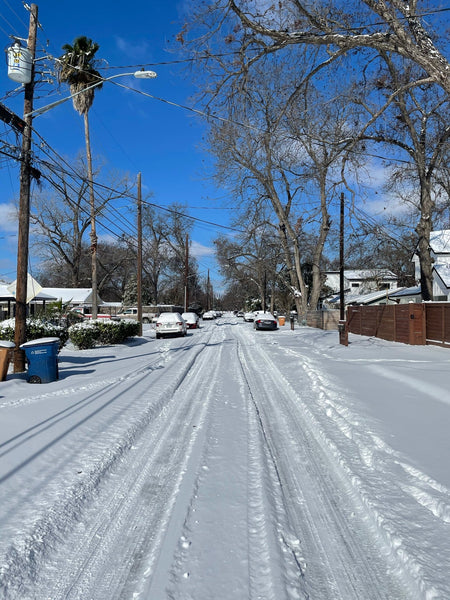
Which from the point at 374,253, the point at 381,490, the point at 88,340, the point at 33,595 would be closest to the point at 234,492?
the point at 381,490

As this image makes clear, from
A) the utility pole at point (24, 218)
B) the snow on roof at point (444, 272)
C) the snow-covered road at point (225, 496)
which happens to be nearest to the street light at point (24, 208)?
the utility pole at point (24, 218)

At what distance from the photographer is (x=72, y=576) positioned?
9.36 ft

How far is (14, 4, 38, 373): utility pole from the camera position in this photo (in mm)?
10992

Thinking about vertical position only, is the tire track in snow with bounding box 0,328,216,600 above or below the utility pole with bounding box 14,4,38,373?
below

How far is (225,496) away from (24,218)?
32.3ft

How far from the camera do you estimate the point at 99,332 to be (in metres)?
18.9

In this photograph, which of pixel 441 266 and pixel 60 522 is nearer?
pixel 60 522

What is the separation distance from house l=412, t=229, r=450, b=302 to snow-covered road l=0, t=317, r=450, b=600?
25407 millimetres

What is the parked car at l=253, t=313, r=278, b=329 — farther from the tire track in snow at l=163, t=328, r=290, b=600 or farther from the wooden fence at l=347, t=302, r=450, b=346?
the tire track in snow at l=163, t=328, r=290, b=600

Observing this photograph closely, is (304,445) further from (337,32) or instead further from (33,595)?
(337,32)

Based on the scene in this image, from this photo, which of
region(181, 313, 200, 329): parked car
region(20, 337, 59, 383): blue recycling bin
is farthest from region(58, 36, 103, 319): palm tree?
region(181, 313, 200, 329): parked car

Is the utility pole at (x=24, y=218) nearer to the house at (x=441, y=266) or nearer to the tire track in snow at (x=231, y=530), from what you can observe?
the tire track in snow at (x=231, y=530)

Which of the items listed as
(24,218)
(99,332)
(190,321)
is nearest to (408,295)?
(190,321)

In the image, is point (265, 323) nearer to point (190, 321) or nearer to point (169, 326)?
point (169, 326)
